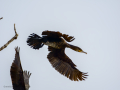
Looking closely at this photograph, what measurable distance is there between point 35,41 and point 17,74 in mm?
2886

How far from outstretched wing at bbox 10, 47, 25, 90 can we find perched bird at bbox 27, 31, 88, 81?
7.48 feet

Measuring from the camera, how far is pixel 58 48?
9.17 meters

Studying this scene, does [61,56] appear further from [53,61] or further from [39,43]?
[39,43]

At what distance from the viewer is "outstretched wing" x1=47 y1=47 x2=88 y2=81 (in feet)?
28.1

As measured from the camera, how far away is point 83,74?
333 inches

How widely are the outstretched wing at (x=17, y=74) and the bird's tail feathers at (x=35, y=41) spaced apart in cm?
275

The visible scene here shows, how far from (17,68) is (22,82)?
654mm

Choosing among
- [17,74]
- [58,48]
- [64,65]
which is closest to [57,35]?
[58,48]

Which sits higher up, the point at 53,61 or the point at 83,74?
the point at 53,61

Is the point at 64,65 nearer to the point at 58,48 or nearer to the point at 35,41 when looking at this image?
the point at 58,48

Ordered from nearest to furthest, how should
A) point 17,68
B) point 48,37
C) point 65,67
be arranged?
point 17,68 → point 48,37 → point 65,67

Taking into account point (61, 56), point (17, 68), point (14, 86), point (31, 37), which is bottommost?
point (14, 86)

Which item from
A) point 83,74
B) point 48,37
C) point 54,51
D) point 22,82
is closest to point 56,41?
point 48,37

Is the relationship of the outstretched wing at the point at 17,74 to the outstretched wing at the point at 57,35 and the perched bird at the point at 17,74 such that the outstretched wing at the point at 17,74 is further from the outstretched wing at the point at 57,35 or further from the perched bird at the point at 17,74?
the outstretched wing at the point at 57,35
